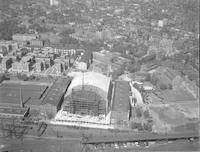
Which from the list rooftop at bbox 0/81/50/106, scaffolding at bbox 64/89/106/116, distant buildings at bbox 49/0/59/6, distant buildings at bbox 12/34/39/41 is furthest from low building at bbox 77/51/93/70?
distant buildings at bbox 49/0/59/6

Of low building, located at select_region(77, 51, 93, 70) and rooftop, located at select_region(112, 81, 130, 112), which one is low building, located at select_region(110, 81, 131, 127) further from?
low building, located at select_region(77, 51, 93, 70)

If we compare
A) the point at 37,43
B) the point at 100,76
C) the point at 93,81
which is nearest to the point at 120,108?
the point at 93,81

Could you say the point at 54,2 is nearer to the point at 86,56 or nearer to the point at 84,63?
the point at 86,56

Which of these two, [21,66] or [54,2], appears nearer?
[21,66]

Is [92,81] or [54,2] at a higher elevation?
[54,2]

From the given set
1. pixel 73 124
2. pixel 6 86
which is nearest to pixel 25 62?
pixel 6 86

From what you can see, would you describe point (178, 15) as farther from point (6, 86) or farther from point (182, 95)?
point (6, 86)

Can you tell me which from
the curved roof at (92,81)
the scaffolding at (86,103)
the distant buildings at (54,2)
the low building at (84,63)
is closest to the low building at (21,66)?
the low building at (84,63)

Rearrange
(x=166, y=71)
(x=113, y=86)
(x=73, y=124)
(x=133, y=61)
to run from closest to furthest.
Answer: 1. (x=73, y=124)
2. (x=113, y=86)
3. (x=166, y=71)
4. (x=133, y=61)
